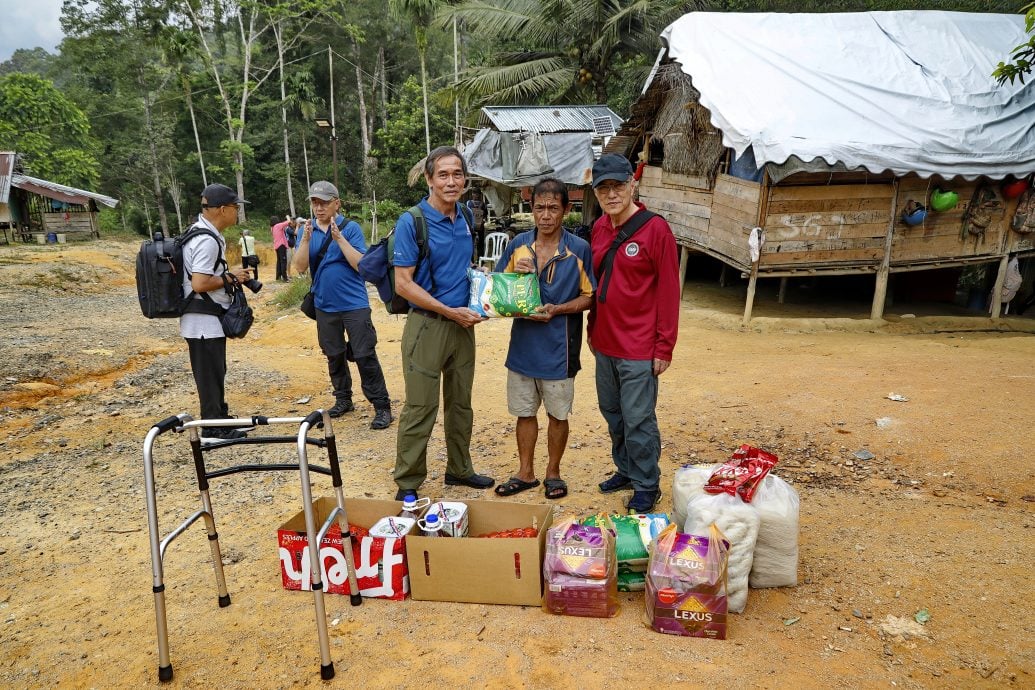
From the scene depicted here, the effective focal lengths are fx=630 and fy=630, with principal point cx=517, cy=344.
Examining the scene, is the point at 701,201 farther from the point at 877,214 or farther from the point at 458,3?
the point at 458,3

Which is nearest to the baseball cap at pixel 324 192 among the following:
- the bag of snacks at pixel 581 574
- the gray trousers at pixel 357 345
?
the gray trousers at pixel 357 345

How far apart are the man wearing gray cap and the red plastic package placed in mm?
3279

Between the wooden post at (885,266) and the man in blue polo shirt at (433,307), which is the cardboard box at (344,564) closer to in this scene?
the man in blue polo shirt at (433,307)

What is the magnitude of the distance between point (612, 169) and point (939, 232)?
27.0 feet

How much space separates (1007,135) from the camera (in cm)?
890

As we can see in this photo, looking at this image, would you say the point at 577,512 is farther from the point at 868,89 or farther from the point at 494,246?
the point at 494,246

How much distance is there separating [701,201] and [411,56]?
30.9 meters

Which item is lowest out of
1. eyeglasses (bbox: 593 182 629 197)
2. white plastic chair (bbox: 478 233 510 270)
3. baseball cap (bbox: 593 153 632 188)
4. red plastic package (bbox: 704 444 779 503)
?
red plastic package (bbox: 704 444 779 503)

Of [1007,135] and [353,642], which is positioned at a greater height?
[1007,135]

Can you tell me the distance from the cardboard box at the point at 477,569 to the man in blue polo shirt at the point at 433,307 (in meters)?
0.85

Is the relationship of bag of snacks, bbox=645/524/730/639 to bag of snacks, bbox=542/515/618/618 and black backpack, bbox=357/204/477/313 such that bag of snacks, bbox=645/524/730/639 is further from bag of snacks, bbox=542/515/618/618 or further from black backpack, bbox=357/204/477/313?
black backpack, bbox=357/204/477/313

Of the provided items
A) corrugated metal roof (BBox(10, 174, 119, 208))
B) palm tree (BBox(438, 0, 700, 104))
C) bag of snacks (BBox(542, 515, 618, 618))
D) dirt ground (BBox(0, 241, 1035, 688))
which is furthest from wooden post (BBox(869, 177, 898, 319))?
corrugated metal roof (BBox(10, 174, 119, 208))

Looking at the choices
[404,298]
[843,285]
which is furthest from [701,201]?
[404,298]

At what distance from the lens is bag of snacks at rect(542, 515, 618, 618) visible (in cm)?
277
